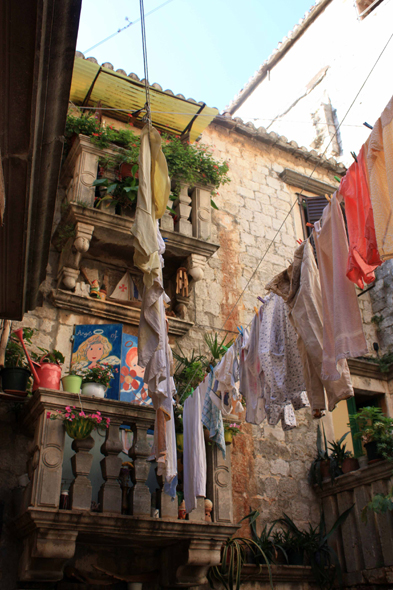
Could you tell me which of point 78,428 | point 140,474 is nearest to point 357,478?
point 140,474

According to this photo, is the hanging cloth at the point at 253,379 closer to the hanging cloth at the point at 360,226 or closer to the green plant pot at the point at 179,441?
the green plant pot at the point at 179,441

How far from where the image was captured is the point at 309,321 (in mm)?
4477

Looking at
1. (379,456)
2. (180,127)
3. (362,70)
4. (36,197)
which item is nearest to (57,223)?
(180,127)

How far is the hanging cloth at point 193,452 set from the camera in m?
6.18

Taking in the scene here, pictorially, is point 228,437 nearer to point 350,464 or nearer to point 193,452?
point 193,452

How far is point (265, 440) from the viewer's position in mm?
8469

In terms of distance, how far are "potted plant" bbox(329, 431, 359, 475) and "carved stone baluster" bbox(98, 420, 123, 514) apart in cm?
330

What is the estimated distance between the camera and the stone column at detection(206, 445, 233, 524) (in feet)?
21.6

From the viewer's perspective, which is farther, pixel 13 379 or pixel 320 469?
pixel 320 469

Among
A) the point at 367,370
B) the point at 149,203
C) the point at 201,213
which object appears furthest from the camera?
the point at 367,370

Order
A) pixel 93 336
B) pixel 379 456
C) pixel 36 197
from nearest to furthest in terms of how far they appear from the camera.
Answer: pixel 36 197
pixel 379 456
pixel 93 336

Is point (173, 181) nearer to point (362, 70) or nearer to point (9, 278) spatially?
point (9, 278)

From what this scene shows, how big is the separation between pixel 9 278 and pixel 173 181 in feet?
15.2

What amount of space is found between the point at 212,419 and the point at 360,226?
319cm
